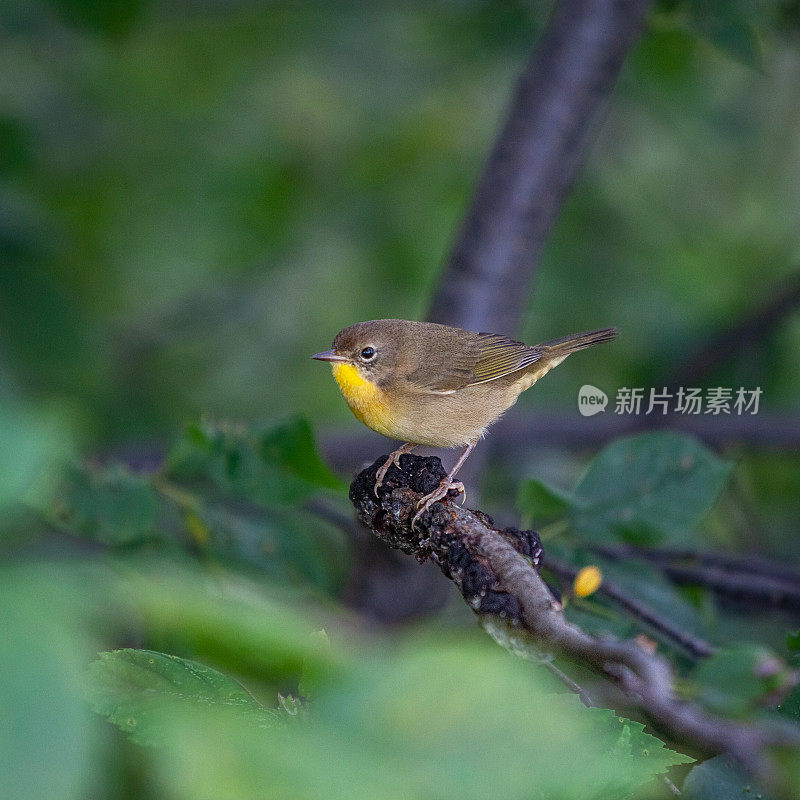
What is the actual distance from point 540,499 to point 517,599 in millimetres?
1312

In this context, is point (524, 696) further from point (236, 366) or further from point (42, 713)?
point (236, 366)

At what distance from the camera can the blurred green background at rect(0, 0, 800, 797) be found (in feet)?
14.8

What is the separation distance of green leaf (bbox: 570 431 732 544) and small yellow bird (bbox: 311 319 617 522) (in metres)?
0.45

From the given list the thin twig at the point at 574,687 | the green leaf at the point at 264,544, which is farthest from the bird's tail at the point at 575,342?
the thin twig at the point at 574,687

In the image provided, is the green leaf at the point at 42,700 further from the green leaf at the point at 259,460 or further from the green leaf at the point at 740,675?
the green leaf at the point at 259,460

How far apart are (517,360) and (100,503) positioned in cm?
159

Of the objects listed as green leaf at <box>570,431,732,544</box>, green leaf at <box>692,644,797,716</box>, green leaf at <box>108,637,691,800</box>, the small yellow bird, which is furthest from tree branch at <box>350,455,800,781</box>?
green leaf at <box>570,431,732,544</box>

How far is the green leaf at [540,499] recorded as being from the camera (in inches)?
104

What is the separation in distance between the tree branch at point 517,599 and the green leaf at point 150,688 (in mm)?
400

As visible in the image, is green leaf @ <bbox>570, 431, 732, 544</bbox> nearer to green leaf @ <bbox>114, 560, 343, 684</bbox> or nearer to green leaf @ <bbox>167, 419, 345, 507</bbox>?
green leaf @ <bbox>167, 419, 345, 507</bbox>

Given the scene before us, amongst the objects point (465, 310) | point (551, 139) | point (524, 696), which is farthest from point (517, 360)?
point (524, 696)

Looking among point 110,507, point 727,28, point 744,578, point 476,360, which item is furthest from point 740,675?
point 727,28

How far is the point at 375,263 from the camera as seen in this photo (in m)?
5.76

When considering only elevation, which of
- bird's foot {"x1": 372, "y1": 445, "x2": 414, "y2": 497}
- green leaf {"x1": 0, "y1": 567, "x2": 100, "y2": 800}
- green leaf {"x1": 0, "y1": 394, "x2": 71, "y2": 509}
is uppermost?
green leaf {"x1": 0, "y1": 394, "x2": 71, "y2": 509}
